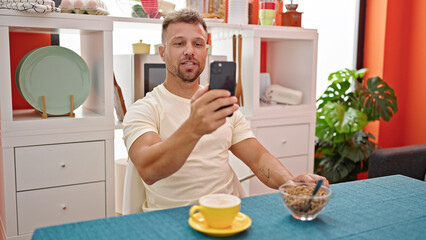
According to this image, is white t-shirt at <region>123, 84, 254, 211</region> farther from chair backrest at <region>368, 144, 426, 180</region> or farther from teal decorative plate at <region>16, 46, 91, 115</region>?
chair backrest at <region>368, 144, 426, 180</region>

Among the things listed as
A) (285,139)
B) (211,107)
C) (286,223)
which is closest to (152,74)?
(285,139)

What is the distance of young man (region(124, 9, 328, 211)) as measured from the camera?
1545 mm

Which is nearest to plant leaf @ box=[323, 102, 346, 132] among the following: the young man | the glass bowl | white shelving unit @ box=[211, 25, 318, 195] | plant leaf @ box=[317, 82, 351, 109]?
plant leaf @ box=[317, 82, 351, 109]

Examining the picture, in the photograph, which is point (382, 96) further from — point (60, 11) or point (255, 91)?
point (60, 11)

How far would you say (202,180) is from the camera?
1.62 m

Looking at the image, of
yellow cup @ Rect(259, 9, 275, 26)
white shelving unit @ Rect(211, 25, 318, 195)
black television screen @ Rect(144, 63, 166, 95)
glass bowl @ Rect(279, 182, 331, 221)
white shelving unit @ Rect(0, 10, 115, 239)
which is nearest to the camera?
glass bowl @ Rect(279, 182, 331, 221)

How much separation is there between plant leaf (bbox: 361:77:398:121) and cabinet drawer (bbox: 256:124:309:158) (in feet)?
2.45

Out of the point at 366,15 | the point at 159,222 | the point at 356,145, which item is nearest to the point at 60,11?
the point at 159,222

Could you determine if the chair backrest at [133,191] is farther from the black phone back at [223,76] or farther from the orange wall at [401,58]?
the orange wall at [401,58]

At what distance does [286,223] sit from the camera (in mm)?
1134

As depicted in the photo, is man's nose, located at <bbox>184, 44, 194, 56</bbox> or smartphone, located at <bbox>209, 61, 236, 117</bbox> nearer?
smartphone, located at <bbox>209, 61, 236, 117</bbox>

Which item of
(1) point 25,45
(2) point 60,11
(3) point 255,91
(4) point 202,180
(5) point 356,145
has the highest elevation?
(2) point 60,11

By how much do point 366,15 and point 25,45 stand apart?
2862 mm

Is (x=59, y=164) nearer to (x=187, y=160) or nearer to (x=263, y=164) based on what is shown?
(x=187, y=160)
